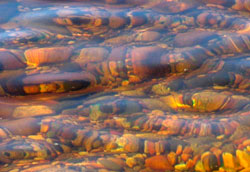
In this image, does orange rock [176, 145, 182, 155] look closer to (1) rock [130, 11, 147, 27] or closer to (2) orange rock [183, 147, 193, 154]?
(2) orange rock [183, 147, 193, 154]

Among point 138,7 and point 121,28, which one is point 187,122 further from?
point 138,7

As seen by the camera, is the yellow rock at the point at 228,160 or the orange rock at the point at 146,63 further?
the orange rock at the point at 146,63

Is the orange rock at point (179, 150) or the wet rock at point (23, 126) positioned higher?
the wet rock at point (23, 126)

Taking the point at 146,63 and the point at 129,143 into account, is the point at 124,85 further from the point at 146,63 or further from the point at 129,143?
the point at 129,143

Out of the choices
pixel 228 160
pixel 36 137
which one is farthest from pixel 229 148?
pixel 36 137

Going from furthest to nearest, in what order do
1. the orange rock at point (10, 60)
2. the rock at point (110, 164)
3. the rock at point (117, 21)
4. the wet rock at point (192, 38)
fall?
the rock at point (117, 21)
the wet rock at point (192, 38)
the orange rock at point (10, 60)
the rock at point (110, 164)

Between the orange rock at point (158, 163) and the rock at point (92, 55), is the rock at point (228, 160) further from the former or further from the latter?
the rock at point (92, 55)

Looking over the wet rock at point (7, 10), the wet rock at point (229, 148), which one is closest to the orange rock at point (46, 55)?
the wet rock at point (7, 10)
